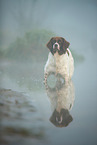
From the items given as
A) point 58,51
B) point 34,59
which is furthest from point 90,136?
point 34,59

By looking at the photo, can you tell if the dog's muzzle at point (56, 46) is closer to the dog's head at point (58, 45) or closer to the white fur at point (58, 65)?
the dog's head at point (58, 45)

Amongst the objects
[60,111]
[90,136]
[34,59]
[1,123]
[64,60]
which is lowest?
[90,136]

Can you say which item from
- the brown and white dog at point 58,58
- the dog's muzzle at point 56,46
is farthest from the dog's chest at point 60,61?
the dog's muzzle at point 56,46

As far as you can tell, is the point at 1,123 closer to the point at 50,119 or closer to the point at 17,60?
the point at 50,119

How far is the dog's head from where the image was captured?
3.70 m

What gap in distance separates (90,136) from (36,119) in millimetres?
446

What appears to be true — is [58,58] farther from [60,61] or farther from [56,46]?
[56,46]

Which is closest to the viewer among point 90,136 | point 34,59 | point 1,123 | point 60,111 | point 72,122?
point 90,136

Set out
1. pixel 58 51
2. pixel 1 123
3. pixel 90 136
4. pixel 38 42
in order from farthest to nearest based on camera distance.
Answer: pixel 38 42
pixel 58 51
pixel 1 123
pixel 90 136

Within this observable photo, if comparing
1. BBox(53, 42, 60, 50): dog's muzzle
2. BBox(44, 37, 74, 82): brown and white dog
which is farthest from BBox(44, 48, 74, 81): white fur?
BBox(53, 42, 60, 50): dog's muzzle

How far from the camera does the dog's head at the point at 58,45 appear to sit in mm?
3695

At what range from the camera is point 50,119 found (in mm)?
1490

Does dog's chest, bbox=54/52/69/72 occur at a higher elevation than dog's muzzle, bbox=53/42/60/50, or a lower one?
lower

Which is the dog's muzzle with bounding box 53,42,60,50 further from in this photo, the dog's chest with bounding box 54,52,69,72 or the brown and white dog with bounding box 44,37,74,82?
the dog's chest with bounding box 54,52,69,72
